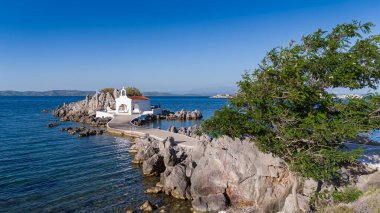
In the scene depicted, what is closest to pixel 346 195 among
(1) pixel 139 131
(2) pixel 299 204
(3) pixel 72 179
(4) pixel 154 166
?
(2) pixel 299 204

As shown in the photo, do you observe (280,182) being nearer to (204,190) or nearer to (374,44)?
(204,190)

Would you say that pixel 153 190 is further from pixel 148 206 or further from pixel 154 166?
pixel 154 166

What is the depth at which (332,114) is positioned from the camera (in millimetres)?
17594

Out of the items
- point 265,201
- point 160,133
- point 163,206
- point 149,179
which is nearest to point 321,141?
point 265,201

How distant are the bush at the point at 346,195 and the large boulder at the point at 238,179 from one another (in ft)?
8.81

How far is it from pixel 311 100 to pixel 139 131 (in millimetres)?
31617

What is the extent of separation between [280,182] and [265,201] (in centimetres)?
154

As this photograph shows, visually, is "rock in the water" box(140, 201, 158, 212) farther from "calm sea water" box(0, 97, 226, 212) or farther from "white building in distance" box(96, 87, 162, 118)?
"white building in distance" box(96, 87, 162, 118)

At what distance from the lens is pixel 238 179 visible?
18.0 m

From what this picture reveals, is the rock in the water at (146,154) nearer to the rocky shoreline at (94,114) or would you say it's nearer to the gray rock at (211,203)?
the gray rock at (211,203)

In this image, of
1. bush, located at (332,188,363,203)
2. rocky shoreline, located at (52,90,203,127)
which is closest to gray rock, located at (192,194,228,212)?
bush, located at (332,188,363,203)

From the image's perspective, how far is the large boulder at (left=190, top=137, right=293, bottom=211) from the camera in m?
17.1

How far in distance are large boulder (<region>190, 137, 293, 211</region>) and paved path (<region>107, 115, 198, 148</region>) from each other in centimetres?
1012

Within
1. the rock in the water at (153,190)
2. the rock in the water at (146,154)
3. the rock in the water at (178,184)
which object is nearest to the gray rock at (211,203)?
the rock in the water at (178,184)
